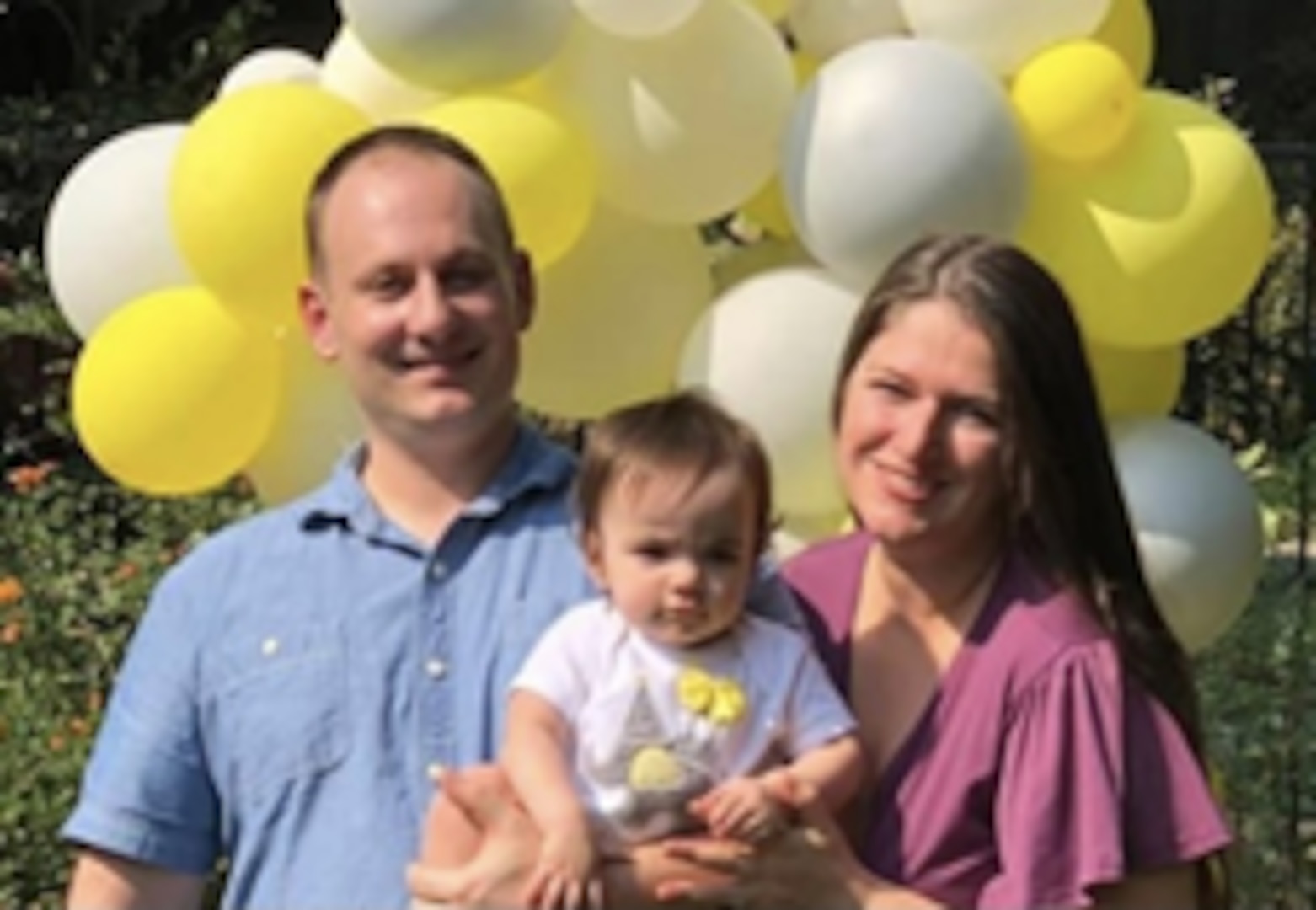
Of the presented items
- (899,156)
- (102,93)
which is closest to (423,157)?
(899,156)

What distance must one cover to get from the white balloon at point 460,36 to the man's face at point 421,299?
1156mm

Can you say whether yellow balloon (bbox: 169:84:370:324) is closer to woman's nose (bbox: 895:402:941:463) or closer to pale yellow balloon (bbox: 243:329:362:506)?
pale yellow balloon (bbox: 243:329:362:506)

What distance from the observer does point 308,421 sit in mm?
3771

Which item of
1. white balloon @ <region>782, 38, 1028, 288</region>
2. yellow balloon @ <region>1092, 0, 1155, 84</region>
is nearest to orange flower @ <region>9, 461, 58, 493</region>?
white balloon @ <region>782, 38, 1028, 288</region>

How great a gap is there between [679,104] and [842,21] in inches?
14.3

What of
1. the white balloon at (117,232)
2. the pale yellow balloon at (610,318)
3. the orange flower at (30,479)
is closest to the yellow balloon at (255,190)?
the white balloon at (117,232)

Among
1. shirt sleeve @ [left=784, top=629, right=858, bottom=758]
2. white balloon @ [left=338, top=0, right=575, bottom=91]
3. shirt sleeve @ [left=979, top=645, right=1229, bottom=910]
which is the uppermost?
white balloon @ [left=338, top=0, right=575, bottom=91]

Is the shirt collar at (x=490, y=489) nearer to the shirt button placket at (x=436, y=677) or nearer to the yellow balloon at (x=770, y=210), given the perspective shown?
the shirt button placket at (x=436, y=677)

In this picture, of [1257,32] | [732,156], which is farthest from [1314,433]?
[1257,32]

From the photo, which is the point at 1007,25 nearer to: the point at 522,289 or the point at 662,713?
the point at 522,289

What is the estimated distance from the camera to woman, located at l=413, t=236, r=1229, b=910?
2.26m

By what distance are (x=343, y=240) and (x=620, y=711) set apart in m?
0.50

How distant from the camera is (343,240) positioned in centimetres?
240

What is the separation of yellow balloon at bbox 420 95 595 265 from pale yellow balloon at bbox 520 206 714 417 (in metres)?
0.10
